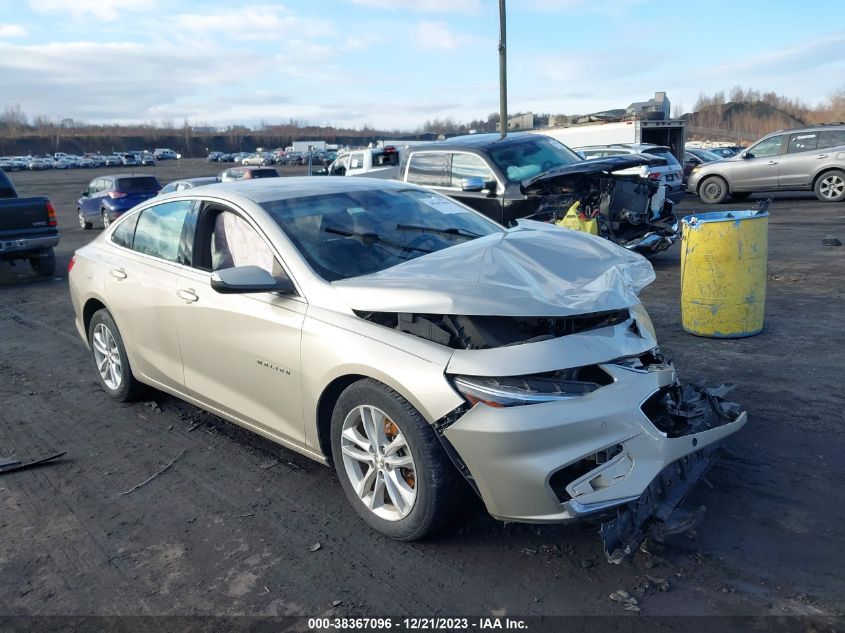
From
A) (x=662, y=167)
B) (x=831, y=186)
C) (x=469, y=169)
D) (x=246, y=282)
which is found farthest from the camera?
(x=831, y=186)

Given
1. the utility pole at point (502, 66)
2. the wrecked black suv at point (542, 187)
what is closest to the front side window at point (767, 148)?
the utility pole at point (502, 66)

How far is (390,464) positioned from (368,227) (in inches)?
61.9

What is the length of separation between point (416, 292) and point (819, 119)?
81.6 metres

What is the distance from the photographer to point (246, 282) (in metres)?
3.69

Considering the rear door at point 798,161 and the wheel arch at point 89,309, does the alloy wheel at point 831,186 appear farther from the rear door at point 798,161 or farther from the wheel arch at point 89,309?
the wheel arch at point 89,309

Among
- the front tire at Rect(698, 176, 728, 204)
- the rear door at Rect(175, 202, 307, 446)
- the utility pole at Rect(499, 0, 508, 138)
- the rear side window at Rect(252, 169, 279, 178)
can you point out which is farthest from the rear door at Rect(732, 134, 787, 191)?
the rear door at Rect(175, 202, 307, 446)

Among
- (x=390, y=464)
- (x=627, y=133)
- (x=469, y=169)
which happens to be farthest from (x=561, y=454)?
(x=627, y=133)

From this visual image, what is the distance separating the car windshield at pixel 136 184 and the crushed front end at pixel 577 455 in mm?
20976

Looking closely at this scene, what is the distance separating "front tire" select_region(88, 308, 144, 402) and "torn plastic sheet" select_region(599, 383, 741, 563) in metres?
3.83

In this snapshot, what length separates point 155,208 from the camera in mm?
5164

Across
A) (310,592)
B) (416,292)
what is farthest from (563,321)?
(310,592)

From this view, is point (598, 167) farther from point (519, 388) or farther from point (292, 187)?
point (519, 388)

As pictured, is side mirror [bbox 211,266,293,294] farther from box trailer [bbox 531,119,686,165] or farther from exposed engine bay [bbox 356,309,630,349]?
box trailer [bbox 531,119,686,165]

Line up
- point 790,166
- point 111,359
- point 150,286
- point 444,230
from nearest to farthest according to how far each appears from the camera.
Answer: point 444,230 < point 150,286 < point 111,359 < point 790,166
